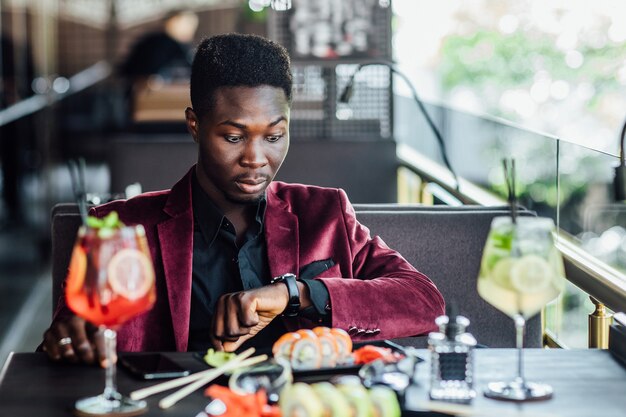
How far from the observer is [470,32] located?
17.7m

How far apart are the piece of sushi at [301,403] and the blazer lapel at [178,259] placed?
0.76 m

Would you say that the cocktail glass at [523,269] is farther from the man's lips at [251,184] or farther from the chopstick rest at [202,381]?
the man's lips at [251,184]

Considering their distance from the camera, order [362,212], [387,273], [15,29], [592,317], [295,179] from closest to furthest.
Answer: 1. [387,273]
2. [592,317]
3. [362,212]
4. [295,179]
5. [15,29]

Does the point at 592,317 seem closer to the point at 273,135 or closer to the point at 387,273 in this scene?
the point at 387,273

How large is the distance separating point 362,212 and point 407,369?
115 centimetres

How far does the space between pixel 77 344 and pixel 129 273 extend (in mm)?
295

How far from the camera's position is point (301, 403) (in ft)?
3.85

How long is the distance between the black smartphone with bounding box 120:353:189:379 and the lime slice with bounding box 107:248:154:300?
0.65 ft

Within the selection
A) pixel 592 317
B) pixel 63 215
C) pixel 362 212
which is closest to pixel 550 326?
pixel 592 317

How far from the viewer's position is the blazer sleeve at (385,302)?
1.88 m

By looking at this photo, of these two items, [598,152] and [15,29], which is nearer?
[598,152]

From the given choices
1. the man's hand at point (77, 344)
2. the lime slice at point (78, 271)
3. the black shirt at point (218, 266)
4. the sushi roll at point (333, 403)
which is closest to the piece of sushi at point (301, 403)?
the sushi roll at point (333, 403)

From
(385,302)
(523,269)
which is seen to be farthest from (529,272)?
(385,302)

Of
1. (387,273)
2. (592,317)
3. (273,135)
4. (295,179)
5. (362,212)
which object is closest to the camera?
(273,135)
